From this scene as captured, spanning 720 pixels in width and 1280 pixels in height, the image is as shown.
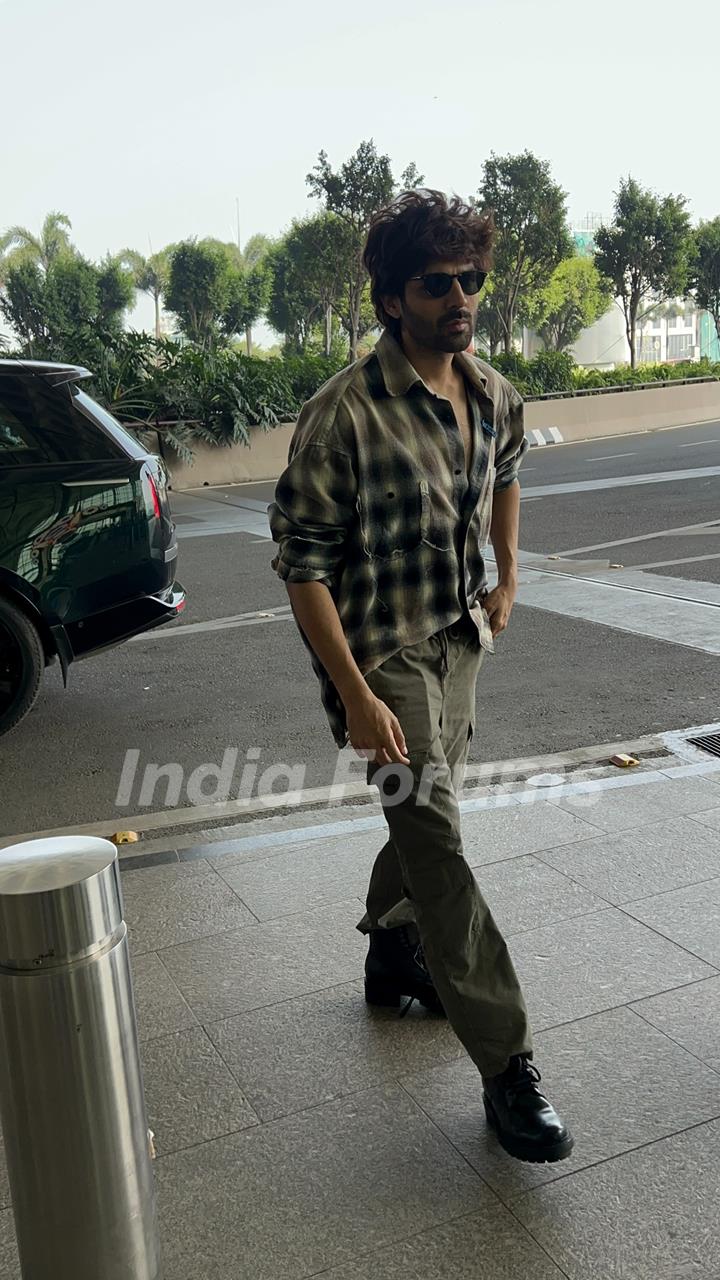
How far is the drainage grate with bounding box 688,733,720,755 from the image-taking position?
507cm

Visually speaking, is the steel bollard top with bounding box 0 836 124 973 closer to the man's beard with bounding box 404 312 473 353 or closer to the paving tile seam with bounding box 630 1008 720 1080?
the man's beard with bounding box 404 312 473 353

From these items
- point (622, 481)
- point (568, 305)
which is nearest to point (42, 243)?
point (568, 305)

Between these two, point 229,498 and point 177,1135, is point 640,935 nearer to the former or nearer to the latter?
point 177,1135

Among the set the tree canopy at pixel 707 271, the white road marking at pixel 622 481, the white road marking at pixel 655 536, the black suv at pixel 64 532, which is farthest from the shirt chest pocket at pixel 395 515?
the tree canopy at pixel 707 271

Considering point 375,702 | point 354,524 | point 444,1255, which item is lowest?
point 444,1255

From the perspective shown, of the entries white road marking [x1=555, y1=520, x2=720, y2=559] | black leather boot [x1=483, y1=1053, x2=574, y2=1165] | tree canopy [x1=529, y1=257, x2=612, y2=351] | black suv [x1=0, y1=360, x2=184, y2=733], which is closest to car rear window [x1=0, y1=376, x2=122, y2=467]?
black suv [x1=0, y1=360, x2=184, y2=733]

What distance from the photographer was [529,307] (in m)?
63.4

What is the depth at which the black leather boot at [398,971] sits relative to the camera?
10.00 ft

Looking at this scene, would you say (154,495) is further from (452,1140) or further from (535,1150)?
(535,1150)

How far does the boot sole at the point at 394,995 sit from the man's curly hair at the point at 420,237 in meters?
A: 1.72

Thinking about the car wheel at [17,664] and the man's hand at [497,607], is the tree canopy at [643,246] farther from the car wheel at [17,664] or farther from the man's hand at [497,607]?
the man's hand at [497,607]

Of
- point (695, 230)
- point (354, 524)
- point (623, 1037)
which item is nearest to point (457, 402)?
point (354, 524)

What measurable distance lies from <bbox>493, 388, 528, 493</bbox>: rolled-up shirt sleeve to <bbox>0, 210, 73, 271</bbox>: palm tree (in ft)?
228

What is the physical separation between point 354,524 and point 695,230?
39.0m
